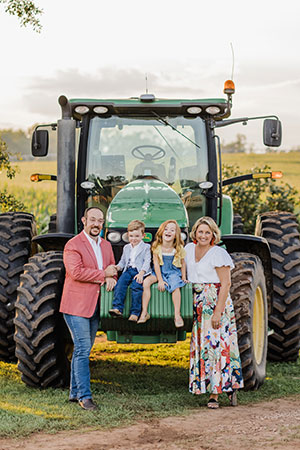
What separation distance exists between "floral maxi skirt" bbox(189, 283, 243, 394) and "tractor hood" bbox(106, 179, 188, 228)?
3.03 ft

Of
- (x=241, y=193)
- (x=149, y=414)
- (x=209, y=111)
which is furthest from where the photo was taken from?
(x=241, y=193)

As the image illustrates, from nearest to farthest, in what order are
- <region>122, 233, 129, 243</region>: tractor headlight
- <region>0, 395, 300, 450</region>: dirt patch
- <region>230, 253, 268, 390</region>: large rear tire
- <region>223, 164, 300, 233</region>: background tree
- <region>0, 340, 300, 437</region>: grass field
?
<region>0, 395, 300, 450</region>: dirt patch < <region>0, 340, 300, 437</region>: grass field < <region>230, 253, 268, 390</region>: large rear tire < <region>122, 233, 129, 243</region>: tractor headlight < <region>223, 164, 300, 233</region>: background tree

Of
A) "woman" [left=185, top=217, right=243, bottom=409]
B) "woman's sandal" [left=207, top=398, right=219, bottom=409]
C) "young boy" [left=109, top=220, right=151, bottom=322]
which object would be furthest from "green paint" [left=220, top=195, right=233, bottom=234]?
"woman's sandal" [left=207, top=398, right=219, bottom=409]

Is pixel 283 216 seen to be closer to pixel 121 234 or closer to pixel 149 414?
pixel 121 234

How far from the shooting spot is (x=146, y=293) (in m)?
6.80

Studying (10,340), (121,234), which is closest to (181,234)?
(121,234)

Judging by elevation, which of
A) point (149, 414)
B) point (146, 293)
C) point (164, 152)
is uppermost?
point (164, 152)

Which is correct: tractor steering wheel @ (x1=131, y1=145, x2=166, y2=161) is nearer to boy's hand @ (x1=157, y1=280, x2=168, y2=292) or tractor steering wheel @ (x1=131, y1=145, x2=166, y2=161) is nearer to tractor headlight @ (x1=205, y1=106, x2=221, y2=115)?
tractor headlight @ (x1=205, y1=106, x2=221, y2=115)

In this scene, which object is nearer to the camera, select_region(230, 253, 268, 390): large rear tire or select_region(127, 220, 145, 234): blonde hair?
select_region(127, 220, 145, 234): blonde hair

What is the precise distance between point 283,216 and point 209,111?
1.65m

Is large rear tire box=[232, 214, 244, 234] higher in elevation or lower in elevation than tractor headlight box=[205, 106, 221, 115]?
lower

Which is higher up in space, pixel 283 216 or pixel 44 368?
pixel 283 216

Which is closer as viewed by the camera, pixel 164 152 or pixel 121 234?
pixel 121 234

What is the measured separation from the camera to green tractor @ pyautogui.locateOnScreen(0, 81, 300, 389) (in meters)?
7.37
